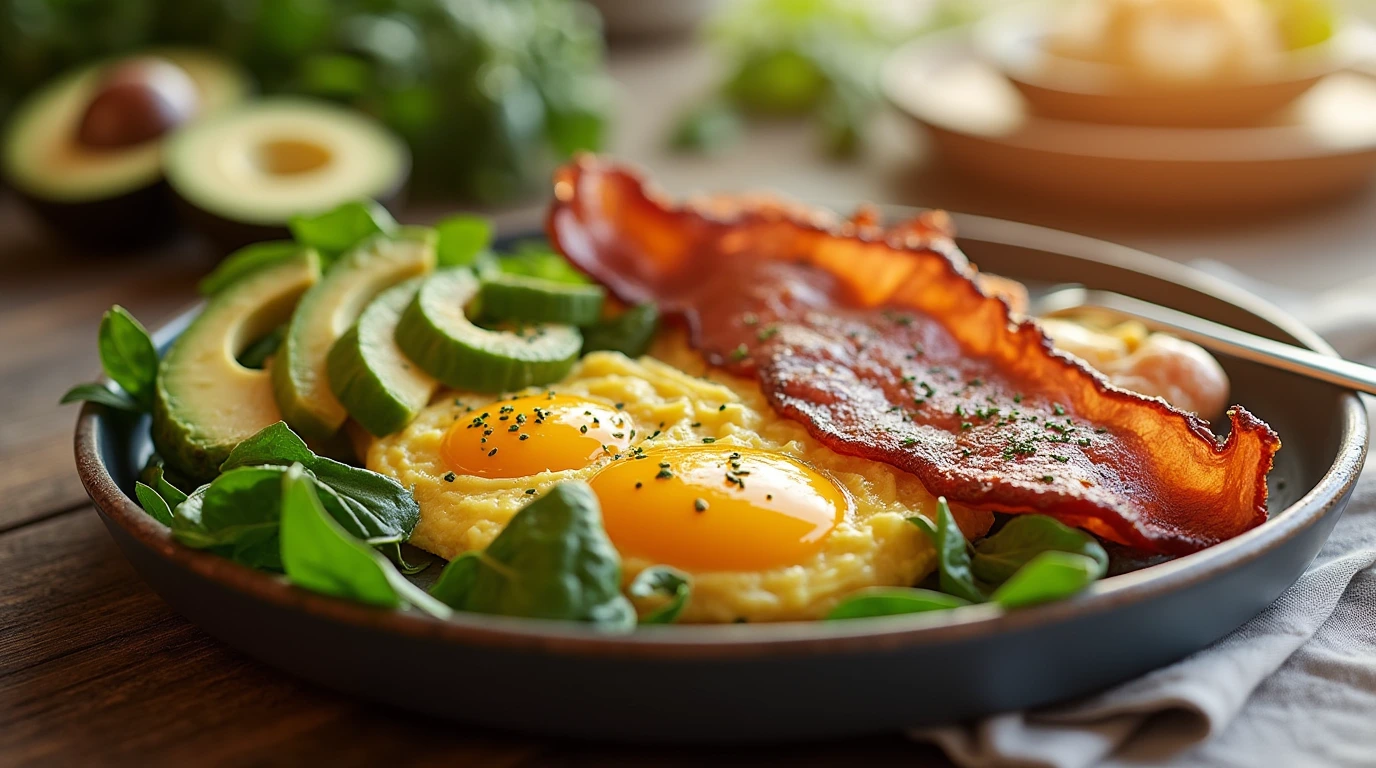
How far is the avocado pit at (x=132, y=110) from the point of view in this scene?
219 inches

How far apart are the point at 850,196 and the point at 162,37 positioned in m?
3.71

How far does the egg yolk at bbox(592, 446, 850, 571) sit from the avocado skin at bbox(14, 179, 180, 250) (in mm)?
3704

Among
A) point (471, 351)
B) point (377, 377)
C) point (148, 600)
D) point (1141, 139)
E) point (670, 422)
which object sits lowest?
point (148, 600)

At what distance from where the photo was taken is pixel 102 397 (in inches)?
121

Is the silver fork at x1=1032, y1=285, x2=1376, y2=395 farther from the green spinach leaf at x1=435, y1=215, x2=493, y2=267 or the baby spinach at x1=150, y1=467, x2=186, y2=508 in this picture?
the baby spinach at x1=150, y1=467, x2=186, y2=508

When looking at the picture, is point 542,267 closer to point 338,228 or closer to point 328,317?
point 338,228

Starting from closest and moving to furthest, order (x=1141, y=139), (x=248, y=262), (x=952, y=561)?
(x=952, y=561)
(x=248, y=262)
(x=1141, y=139)

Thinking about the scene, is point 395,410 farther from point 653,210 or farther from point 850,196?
point 850,196

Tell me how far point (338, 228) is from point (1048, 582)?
2.45 m

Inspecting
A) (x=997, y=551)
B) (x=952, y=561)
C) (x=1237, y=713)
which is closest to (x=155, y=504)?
(x=952, y=561)

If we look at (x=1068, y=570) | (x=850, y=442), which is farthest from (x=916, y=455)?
(x=1068, y=570)

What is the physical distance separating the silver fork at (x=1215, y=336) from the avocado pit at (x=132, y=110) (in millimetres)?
4065

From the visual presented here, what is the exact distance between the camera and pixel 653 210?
398cm

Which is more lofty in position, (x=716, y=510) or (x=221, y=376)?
(x=716, y=510)
